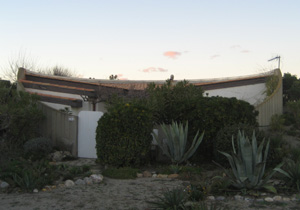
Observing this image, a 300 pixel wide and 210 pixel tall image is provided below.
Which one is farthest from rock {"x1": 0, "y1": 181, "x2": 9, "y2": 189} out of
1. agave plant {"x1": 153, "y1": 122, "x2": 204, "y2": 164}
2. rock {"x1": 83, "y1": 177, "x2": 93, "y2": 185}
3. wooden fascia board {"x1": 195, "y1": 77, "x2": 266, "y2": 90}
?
wooden fascia board {"x1": 195, "y1": 77, "x2": 266, "y2": 90}

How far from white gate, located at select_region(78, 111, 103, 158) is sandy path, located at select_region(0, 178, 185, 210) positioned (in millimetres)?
4545

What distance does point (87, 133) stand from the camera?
12195 mm

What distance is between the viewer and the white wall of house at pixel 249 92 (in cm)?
1812

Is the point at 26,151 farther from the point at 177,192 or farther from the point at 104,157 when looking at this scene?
the point at 177,192

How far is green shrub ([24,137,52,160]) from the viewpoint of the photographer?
1112 cm

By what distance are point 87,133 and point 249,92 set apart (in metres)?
10.4

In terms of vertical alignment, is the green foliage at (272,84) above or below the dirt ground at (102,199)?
above

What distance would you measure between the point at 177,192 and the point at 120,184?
2.50 metres

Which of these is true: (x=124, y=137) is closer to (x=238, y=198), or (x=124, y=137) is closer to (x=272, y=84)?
(x=238, y=198)

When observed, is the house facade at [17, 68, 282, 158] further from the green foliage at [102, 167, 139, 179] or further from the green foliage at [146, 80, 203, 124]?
the green foliage at [102, 167, 139, 179]

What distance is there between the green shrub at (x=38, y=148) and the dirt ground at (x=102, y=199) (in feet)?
14.7

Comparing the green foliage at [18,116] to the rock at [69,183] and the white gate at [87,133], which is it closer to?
the white gate at [87,133]

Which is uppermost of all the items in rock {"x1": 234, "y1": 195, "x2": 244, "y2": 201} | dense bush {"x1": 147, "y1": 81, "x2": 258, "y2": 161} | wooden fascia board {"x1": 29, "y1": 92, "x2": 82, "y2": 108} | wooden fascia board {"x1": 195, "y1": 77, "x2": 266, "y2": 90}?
wooden fascia board {"x1": 195, "y1": 77, "x2": 266, "y2": 90}

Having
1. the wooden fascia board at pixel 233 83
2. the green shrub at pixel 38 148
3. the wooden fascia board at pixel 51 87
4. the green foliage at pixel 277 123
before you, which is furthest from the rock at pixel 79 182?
the wooden fascia board at pixel 233 83
